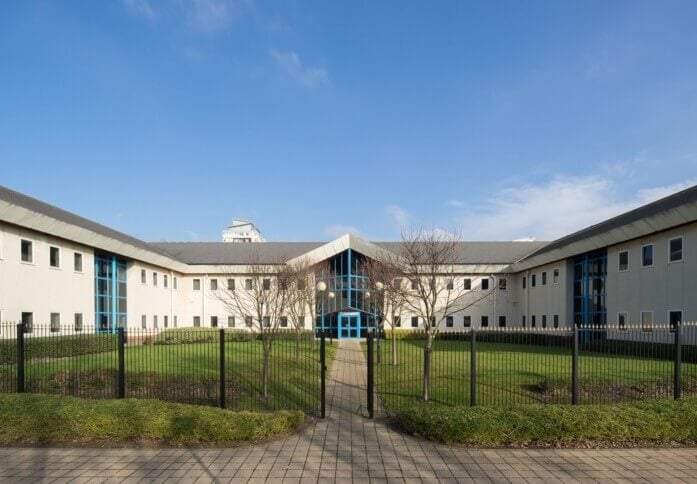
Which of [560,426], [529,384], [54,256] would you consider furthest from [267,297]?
[54,256]

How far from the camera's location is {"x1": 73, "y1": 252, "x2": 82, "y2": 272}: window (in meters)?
25.5

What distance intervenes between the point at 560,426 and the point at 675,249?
1791 cm

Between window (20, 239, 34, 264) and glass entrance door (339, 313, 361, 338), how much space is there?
2268 cm

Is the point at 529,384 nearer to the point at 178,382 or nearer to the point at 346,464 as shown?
the point at 346,464

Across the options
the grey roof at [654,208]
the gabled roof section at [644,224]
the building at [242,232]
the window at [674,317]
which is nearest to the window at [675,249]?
the gabled roof section at [644,224]

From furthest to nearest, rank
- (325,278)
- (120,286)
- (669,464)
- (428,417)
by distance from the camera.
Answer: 1. (325,278)
2. (120,286)
3. (428,417)
4. (669,464)

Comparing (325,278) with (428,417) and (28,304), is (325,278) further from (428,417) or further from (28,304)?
(428,417)

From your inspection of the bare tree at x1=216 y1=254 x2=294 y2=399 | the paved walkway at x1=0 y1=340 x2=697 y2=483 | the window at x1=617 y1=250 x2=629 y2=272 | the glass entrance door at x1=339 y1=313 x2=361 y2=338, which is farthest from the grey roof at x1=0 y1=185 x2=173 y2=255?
the window at x1=617 y1=250 x2=629 y2=272

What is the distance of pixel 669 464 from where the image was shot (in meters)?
6.87

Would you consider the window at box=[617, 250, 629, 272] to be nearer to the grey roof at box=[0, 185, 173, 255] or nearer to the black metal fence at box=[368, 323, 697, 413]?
the black metal fence at box=[368, 323, 697, 413]

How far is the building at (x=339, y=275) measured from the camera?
20938 mm

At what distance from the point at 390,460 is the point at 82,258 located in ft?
80.2

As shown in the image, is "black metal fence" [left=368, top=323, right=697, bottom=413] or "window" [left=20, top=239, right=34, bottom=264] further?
"window" [left=20, top=239, right=34, bottom=264]

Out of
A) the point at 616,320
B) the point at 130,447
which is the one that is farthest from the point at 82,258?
the point at 616,320
